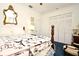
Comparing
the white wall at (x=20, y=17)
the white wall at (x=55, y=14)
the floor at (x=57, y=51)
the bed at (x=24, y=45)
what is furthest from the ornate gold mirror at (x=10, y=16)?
the floor at (x=57, y=51)

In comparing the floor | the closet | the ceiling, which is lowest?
the floor

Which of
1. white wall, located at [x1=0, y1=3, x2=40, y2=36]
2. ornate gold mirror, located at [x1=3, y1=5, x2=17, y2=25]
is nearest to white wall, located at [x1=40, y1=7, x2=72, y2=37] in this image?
white wall, located at [x1=0, y1=3, x2=40, y2=36]

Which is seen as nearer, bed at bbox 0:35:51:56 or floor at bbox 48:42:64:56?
bed at bbox 0:35:51:56

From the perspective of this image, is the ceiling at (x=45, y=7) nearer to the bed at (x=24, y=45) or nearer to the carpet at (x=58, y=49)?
the bed at (x=24, y=45)

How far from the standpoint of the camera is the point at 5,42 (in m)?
1.68

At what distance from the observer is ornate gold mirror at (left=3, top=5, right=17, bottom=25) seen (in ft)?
5.61

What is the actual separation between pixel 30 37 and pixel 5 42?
39 centimetres

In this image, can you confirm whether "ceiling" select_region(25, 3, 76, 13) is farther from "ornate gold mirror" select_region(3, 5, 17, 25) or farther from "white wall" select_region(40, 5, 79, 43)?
"ornate gold mirror" select_region(3, 5, 17, 25)

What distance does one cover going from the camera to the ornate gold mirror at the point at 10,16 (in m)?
1.71

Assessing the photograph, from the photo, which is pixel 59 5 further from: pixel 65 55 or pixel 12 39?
pixel 12 39

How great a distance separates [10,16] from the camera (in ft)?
5.77

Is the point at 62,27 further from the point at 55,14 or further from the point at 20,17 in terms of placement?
the point at 20,17

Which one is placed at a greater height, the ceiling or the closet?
the ceiling

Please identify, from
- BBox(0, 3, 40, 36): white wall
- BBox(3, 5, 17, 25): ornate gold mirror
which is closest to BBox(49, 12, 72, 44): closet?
BBox(0, 3, 40, 36): white wall
